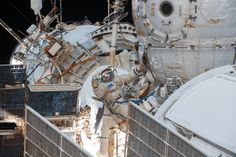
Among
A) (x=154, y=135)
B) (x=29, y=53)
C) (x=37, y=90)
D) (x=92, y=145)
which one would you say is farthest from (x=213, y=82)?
(x=29, y=53)

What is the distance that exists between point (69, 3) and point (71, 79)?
43.3 ft

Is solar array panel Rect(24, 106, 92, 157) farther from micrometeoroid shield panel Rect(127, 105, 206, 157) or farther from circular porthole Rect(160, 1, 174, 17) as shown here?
circular porthole Rect(160, 1, 174, 17)

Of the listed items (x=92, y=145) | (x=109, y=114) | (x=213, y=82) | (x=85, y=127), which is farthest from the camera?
(x=85, y=127)

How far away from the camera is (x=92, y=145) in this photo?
1124 centimetres

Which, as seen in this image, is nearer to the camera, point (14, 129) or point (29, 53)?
point (14, 129)

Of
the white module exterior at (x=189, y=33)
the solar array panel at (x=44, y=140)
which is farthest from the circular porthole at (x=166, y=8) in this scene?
the solar array panel at (x=44, y=140)

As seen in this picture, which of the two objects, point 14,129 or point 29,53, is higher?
point 29,53

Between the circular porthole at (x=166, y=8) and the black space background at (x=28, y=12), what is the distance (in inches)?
640

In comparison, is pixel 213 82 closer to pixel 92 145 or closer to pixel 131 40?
pixel 92 145

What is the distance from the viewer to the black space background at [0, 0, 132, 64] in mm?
27281

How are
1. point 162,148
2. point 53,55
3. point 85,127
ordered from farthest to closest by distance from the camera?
point 53,55, point 85,127, point 162,148

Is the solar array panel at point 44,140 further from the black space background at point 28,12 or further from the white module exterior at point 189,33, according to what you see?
the black space background at point 28,12

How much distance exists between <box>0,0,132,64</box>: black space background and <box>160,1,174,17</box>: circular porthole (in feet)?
53.3

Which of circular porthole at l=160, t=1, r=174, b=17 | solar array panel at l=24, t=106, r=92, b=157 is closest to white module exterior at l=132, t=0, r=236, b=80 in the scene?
circular porthole at l=160, t=1, r=174, b=17
